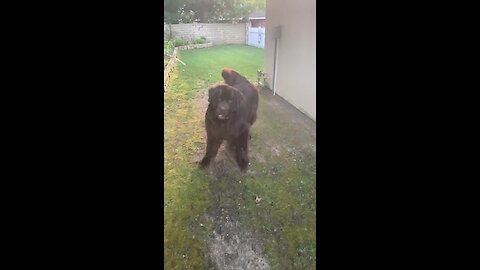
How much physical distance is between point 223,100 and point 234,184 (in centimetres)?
31

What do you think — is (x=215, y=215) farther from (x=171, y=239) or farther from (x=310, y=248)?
(x=310, y=248)

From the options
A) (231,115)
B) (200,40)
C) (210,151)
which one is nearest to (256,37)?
(200,40)

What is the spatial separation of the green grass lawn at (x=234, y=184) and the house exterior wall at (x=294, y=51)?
66mm

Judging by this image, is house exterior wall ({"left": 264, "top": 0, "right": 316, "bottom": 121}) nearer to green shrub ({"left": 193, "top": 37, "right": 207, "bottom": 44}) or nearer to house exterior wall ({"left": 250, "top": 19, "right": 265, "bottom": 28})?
house exterior wall ({"left": 250, "top": 19, "right": 265, "bottom": 28})

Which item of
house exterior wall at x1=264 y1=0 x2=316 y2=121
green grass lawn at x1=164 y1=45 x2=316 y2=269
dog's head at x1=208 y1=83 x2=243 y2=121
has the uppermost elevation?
house exterior wall at x1=264 y1=0 x2=316 y2=121

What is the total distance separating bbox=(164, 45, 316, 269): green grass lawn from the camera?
4.25ft

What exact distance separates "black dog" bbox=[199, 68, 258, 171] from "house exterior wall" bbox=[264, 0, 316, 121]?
0.42ft

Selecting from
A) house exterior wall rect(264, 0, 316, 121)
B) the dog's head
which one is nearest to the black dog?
the dog's head

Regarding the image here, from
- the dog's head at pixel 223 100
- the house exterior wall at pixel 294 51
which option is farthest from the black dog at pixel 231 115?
the house exterior wall at pixel 294 51

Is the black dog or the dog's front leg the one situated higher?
the black dog

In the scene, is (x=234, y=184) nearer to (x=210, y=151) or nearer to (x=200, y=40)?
(x=210, y=151)

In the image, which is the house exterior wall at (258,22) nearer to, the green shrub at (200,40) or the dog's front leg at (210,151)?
the green shrub at (200,40)

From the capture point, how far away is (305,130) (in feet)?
4.53
